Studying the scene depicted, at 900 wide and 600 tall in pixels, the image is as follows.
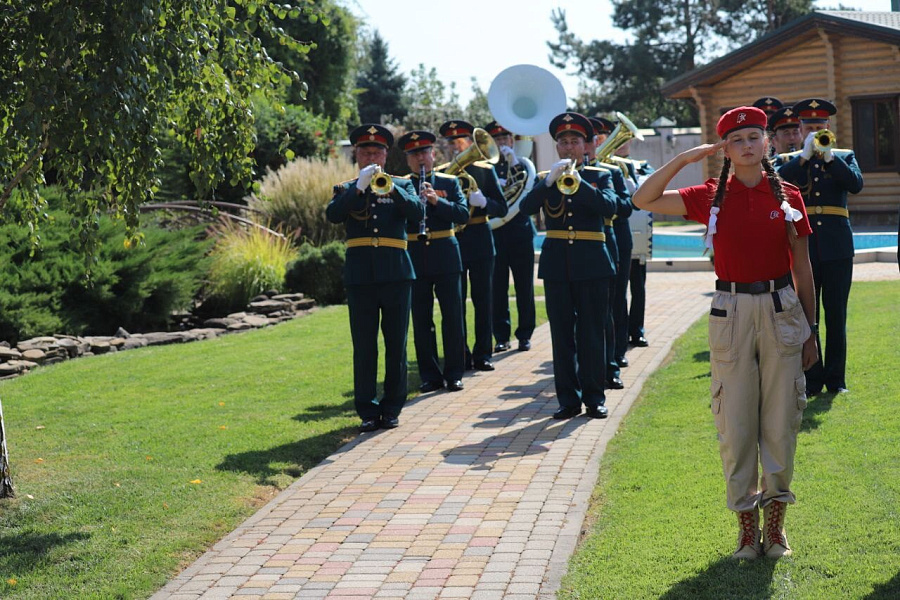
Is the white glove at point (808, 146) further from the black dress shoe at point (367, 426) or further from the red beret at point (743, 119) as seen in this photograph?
the black dress shoe at point (367, 426)

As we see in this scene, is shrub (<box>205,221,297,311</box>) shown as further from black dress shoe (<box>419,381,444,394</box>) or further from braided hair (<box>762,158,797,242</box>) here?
braided hair (<box>762,158,797,242</box>)

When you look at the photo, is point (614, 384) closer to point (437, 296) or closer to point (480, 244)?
point (437, 296)

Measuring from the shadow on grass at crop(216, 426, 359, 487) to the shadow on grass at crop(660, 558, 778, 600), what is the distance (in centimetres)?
319

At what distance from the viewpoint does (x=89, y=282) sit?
1225 centimetres

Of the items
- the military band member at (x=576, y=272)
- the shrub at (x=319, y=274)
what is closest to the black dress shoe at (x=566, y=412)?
the military band member at (x=576, y=272)

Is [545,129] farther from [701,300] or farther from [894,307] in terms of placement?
[701,300]

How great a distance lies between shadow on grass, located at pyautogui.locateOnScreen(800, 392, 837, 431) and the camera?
775 cm

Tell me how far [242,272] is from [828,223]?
10339 millimetres

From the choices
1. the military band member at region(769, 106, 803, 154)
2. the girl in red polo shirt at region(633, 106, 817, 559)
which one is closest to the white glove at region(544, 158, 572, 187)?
the military band member at region(769, 106, 803, 154)

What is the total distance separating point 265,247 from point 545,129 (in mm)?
6975

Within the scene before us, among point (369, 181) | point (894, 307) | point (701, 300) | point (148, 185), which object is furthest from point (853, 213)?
point (148, 185)

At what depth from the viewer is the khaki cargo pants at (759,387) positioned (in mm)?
5148

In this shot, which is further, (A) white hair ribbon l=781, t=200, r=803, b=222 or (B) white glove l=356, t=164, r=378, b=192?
(B) white glove l=356, t=164, r=378, b=192

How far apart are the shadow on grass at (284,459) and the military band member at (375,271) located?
0.44 meters
